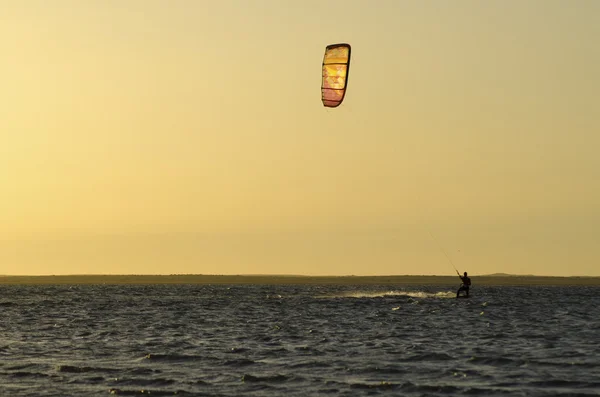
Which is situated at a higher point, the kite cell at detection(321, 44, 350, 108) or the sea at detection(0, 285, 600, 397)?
the kite cell at detection(321, 44, 350, 108)

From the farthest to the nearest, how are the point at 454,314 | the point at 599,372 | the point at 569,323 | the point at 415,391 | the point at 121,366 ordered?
the point at 454,314
the point at 569,323
the point at 121,366
the point at 599,372
the point at 415,391

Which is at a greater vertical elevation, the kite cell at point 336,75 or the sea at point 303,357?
the kite cell at point 336,75

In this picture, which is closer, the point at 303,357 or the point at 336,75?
the point at 303,357

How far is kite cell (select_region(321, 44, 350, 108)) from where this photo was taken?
45594 millimetres

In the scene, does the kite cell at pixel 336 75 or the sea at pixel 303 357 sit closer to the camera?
the sea at pixel 303 357

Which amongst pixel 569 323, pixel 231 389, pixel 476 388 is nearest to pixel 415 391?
pixel 476 388

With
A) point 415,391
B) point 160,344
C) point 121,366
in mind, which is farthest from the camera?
point 160,344

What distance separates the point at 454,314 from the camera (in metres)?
57.2

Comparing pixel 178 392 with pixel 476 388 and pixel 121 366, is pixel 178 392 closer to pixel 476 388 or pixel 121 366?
pixel 121 366

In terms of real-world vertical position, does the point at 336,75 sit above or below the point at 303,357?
above

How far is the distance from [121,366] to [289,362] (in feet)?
17.5

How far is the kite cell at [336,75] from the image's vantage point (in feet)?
150

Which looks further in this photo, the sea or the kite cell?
the kite cell

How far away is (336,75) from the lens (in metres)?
45.8
